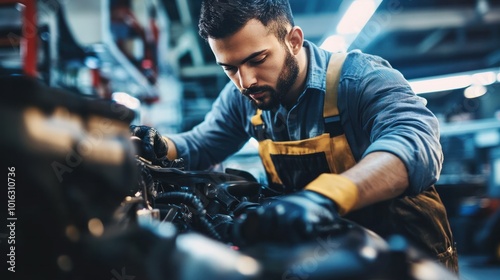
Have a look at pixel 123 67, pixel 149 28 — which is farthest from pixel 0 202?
pixel 149 28

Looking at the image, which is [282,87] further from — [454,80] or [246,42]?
[454,80]

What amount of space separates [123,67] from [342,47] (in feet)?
8.48

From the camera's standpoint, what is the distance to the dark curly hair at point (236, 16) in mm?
1287

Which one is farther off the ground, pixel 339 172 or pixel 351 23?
pixel 351 23

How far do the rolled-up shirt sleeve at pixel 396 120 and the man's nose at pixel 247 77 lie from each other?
30 cm

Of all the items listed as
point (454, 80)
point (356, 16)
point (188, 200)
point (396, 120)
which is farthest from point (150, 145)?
point (454, 80)

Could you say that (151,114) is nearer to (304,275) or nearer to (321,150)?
(321,150)

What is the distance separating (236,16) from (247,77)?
0.64ft

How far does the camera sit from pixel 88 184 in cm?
68

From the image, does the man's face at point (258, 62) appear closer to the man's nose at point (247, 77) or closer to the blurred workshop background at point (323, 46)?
the man's nose at point (247, 77)

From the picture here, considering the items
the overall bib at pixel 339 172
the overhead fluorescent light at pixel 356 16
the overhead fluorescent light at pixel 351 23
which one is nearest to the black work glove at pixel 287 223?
the overall bib at pixel 339 172

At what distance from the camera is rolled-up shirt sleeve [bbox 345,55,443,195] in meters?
0.96

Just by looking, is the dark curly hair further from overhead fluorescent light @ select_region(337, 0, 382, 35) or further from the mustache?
overhead fluorescent light @ select_region(337, 0, 382, 35)

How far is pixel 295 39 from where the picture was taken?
1.45 metres
